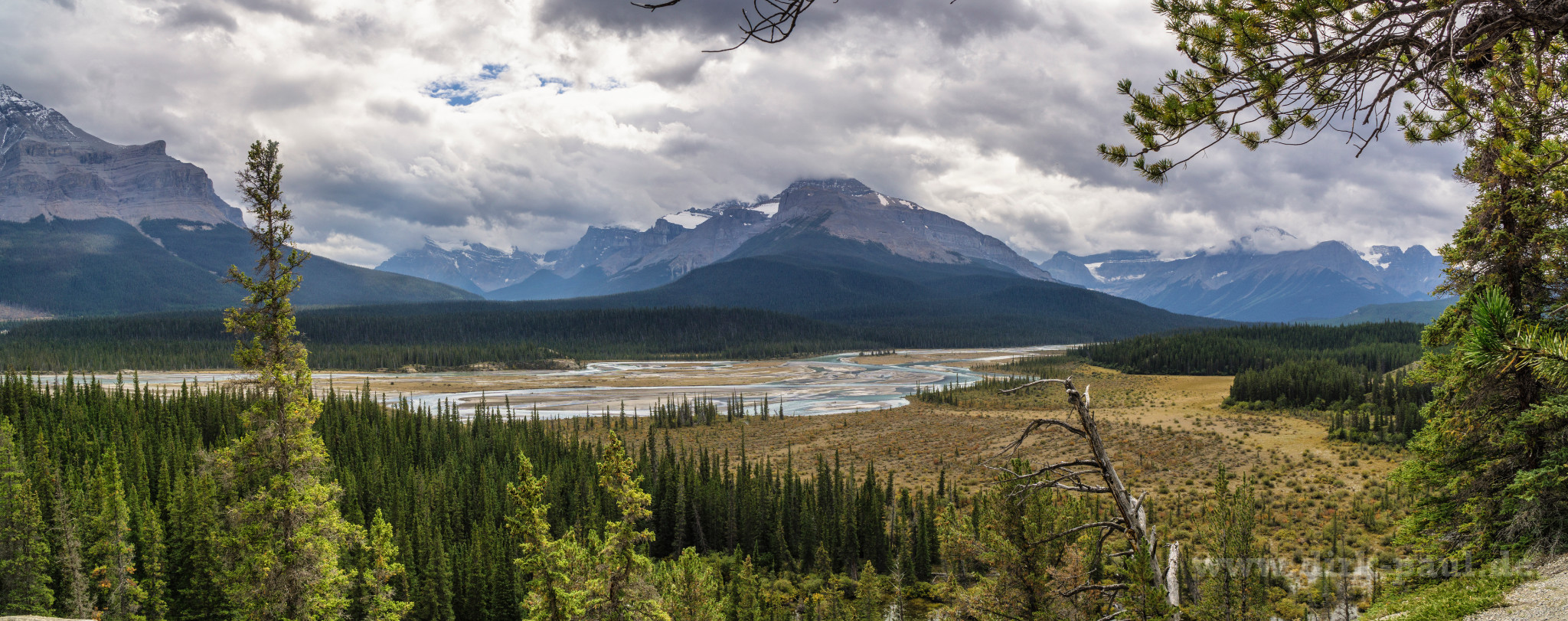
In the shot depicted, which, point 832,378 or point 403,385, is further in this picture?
point 832,378

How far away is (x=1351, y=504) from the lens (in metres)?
35.6

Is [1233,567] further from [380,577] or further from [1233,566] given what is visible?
[380,577]

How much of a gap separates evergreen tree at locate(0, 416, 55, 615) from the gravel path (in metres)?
39.3

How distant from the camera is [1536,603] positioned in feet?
25.4

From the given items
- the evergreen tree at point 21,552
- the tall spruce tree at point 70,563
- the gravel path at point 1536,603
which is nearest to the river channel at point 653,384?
the tall spruce tree at point 70,563

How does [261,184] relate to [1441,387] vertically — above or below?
above

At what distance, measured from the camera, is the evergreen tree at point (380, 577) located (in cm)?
1858

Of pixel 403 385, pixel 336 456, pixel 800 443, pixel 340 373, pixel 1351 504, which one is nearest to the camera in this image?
pixel 1351 504

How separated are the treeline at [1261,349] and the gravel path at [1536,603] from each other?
115m

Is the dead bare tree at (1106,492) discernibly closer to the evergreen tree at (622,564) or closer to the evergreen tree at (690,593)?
the evergreen tree at (622,564)

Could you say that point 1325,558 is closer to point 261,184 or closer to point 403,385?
point 261,184

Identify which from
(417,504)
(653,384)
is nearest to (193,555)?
(417,504)

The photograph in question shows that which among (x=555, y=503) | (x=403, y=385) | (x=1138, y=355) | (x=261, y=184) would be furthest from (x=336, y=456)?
(x=1138, y=355)

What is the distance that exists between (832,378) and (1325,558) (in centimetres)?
10177
